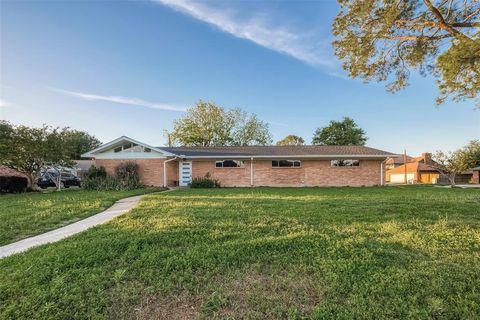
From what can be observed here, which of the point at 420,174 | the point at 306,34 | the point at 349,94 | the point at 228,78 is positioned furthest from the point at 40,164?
the point at 420,174

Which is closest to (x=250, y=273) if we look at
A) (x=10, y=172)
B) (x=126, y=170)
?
(x=126, y=170)

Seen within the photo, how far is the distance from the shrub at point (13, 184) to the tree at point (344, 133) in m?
36.9

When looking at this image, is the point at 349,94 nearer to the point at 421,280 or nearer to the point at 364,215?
the point at 364,215

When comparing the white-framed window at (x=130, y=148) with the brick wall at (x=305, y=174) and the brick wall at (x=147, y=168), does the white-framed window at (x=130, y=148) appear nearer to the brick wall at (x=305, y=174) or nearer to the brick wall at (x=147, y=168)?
the brick wall at (x=147, y=168)

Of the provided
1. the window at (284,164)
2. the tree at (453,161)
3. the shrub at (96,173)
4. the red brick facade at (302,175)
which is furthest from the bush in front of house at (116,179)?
the tree at (453,161)

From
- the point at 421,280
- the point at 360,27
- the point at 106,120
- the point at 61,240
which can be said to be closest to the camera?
the point at 421,280

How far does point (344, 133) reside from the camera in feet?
131

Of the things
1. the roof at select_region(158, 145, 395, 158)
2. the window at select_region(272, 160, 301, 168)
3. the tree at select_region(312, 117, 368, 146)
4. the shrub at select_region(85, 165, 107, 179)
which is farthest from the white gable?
the tree at select_region(312, 117, 368, 146)

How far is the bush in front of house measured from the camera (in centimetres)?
1608

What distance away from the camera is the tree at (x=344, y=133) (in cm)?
3972

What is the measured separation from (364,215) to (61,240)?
7.06 metres

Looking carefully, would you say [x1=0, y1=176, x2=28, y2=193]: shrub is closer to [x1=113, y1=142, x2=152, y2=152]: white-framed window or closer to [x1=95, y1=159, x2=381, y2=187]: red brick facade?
[x1=113, y1=142, x2=152, y2=152]: white-framed window

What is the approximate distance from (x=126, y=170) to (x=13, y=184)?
643 cm

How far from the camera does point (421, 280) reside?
3.12m
